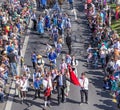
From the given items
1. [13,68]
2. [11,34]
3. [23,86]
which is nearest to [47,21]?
[11,34]

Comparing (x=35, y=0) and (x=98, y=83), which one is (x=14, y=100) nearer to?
(x=98, y=83)

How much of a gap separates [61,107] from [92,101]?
1782 mm

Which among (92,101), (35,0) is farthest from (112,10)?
(92,101)

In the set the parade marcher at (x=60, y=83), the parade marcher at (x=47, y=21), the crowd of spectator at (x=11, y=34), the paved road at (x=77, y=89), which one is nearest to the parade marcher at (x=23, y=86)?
the paved road at (x=77, y=89)

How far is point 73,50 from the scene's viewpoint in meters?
31.8

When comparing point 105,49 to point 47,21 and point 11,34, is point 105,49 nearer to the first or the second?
point 11,34

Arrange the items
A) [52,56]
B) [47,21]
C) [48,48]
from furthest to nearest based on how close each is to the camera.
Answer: [47,21], [48,48], [52,56]

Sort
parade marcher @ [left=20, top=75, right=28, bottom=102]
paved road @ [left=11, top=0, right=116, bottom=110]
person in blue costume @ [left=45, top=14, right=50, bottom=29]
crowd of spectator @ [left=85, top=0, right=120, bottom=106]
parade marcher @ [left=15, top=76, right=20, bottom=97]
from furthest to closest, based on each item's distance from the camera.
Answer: person in blue costume @ [left=45, top=14, right=50, bottom=29] → crowd of spectator @ [left=85, top=0, right=120, bottom=106] → parade marcher @ [left=15, top=76, right=20, bottom=97] → parade marcher @ [left=20, top=75, right=28, bottom=102] → paved road @ [left=11, top=0, right=116, bottom=110]

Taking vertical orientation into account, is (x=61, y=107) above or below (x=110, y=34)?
below

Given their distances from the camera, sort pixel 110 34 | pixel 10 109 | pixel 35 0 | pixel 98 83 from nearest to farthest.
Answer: pixel 10 109 → pixel 98 83 → pixel 110 34 → pixel 35 0

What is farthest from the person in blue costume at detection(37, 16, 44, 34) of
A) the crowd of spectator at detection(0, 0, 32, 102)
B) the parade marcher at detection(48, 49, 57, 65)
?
the parade marcher at detection(48, 49, 57, 65)

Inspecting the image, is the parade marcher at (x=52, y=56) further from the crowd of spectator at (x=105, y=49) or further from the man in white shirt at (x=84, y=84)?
the man in white shirt at (x=84, y=84)

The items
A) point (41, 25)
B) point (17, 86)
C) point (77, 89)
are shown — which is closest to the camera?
point (17, 86)

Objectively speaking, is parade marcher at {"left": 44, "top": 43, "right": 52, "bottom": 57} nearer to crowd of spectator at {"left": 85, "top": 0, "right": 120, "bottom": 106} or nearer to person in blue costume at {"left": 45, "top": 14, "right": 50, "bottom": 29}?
crowd of spectator at {"left": 85, "top": 0, "right": 120, "bottom": 106}
